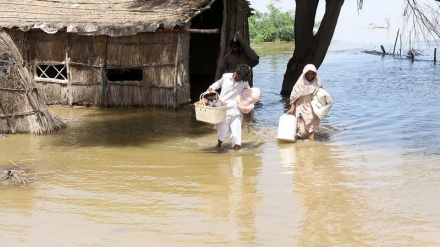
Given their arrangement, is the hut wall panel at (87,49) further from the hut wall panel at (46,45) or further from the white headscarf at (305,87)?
the white headscarf at (305,87)

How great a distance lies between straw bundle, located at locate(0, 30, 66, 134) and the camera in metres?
10.7

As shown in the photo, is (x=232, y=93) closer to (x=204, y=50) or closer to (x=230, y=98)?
(x=230, y=98)

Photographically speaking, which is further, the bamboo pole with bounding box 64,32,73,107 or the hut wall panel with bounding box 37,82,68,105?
the hut wall panel with bounding box 37,82,68,105

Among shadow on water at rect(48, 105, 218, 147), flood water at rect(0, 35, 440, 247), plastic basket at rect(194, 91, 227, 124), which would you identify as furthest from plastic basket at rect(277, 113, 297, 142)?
shadow on water at rect(48, 105, 218, 147)

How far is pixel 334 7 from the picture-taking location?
1509cm

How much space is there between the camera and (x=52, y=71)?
51.5ft

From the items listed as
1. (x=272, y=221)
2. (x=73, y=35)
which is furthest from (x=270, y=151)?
(x=73, y=35)

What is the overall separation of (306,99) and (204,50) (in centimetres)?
956

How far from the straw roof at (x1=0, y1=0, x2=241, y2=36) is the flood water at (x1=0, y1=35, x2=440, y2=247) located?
5.60 feet

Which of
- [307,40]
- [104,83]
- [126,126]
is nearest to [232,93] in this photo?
[126,126]

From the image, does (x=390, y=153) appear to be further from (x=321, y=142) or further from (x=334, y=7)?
(x=334, y=7)

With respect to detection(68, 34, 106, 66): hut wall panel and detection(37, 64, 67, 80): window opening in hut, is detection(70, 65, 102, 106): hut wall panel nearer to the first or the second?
detection(68, 34, 106, 66): hut wall panel

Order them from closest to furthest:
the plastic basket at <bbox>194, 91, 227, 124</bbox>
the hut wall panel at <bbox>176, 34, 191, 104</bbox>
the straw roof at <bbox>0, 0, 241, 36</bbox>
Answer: the plastic basket at <bbox>194, 91, 227, 124</bbox> < the straw roof at <bbox>0, 0, 241, 36</bbox> < the hut wall panel at <bbox>176, 34, 191, 104</bbox>

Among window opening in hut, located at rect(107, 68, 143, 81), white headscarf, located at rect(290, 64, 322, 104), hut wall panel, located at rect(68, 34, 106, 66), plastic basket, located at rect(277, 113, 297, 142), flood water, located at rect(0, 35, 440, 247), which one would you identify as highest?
hut wall panel, located at rect(68, 34, 106, 66)
